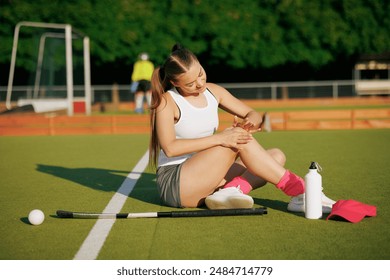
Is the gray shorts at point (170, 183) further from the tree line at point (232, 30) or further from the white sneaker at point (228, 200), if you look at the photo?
the tree line at point (232, 30)

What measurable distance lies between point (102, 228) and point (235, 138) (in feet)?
4.30

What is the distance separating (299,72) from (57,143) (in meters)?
25.9

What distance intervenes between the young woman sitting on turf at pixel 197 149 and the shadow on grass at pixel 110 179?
0.76m

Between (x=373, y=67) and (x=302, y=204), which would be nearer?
(x=302, y=204)

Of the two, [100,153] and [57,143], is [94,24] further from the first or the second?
[100,153]

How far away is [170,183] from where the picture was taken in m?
6.05

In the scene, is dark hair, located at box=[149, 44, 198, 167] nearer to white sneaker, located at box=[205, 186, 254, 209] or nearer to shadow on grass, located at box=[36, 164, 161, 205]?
white sneaker, located at box=[205, 186, 254, 209]

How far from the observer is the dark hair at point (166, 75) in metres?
5.82

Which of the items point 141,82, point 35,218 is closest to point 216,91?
point 35,218

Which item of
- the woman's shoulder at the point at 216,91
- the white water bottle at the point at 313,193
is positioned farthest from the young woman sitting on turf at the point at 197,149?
the white water bottle at the point at 313,193

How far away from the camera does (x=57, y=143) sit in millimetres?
15109

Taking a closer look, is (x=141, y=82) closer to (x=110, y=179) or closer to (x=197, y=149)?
(x=110, y=179)

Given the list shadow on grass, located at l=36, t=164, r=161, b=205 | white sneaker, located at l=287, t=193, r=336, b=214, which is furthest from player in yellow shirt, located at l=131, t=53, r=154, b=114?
white sneaker, located at l=287, t=193, r=336, b=214

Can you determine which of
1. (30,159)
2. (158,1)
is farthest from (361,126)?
(158,1)
